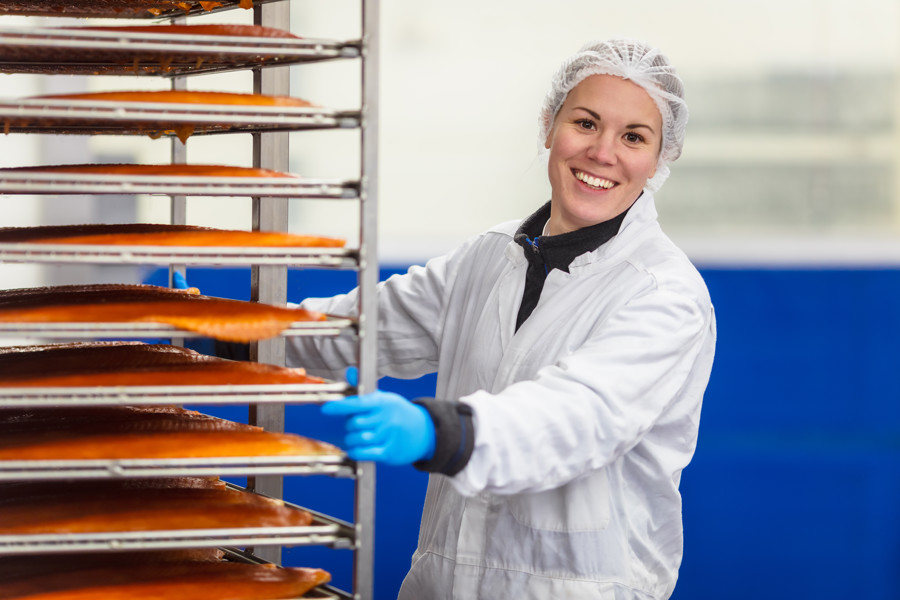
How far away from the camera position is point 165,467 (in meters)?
1.24

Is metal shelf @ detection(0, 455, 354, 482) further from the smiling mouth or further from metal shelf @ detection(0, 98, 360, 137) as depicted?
the smiling mouth

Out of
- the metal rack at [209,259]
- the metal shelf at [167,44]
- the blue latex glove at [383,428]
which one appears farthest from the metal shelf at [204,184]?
the blue latex glove at [383,428]

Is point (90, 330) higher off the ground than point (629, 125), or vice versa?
point (629, 125)

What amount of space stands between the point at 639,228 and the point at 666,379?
37cm

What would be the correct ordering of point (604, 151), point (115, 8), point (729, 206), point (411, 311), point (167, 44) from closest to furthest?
point (167, 44) → point (115, 8) → point (604, 151) → point (411, 311) → point (729, 206)

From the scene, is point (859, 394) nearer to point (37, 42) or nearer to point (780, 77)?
point (780, 77)

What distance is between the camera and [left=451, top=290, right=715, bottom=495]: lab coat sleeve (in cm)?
143

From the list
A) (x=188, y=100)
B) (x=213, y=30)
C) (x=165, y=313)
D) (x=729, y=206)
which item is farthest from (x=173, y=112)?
(x=729, y=206)

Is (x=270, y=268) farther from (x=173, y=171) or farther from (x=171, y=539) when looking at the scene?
(x=171, y=539)

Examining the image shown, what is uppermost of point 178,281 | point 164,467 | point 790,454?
point 178,281

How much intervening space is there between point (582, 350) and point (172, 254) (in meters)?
0.73

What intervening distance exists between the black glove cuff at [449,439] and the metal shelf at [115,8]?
2.41 ft

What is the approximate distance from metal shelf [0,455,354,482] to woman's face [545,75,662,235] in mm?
921

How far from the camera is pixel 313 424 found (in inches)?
127
